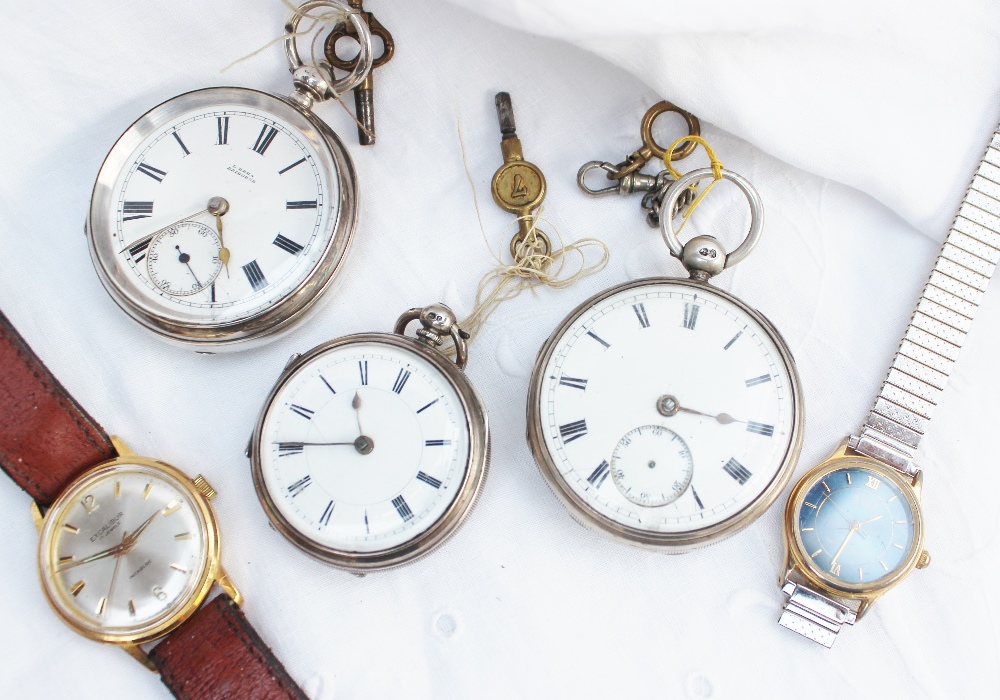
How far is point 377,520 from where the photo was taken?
4.41 feet

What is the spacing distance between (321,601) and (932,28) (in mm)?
1483

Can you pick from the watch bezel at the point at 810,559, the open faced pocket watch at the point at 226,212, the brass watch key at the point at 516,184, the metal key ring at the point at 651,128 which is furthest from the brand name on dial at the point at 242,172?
the watch bezel at the point at 810,559

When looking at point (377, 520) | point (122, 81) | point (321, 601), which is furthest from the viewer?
point (122, 81)

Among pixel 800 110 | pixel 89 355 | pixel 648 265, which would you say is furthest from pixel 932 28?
pixel 89 355

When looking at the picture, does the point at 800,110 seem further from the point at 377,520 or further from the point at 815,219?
the point at 377,520

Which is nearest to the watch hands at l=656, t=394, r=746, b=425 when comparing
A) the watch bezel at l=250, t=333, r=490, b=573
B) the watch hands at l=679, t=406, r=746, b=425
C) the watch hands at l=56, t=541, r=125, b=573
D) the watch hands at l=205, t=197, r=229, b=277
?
the watch hands at l=679, t=406, r=746, b=425

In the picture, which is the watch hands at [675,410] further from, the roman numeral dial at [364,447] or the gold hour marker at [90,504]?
the gold hour marker at [90,504]

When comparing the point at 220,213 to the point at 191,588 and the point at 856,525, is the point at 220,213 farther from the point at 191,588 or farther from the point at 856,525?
the point at 856,525

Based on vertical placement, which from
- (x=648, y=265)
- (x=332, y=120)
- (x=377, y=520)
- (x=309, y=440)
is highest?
(x=332, y=120)

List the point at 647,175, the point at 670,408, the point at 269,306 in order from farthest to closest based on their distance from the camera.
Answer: the point at 647,175, the point at 269,306, the point at 670,408

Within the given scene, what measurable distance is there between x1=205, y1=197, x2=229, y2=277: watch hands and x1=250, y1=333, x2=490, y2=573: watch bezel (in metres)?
0.23

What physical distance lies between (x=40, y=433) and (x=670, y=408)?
3.54 feet

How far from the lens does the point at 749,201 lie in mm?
1423

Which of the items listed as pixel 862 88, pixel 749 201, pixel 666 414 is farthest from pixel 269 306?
pixel 862 88
